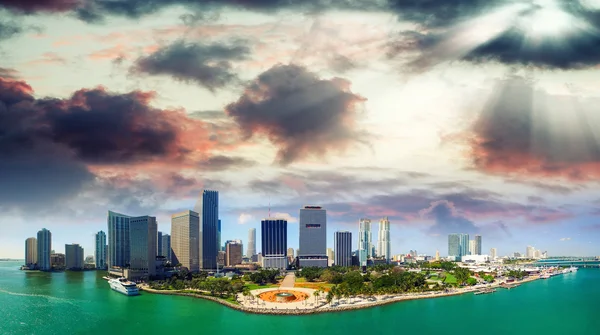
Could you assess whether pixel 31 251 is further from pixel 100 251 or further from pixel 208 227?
pixel 208 227

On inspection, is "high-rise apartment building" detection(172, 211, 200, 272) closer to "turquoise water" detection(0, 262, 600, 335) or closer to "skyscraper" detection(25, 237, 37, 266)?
"turquoise water" detection(0, 262, 600, 335)

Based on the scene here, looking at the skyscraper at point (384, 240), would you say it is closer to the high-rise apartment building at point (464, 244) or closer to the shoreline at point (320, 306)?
the high-rise apartment building at point (464, 244)

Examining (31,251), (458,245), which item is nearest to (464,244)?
(458,245)

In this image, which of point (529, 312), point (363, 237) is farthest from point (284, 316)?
point (363, 237)

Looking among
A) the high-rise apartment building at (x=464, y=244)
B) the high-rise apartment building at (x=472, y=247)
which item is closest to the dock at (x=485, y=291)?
the high-rise apartment building at (x=464, y=244)

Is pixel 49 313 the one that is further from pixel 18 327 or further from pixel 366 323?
pixel 366 323

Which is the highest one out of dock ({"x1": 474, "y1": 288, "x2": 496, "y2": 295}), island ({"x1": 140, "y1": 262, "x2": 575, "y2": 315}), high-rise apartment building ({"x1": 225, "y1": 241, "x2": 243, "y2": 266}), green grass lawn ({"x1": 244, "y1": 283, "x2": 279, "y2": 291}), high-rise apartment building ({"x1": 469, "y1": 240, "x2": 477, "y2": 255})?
island ({"x1": 140, "y1": 262, "x2": 575, "y2": 315})

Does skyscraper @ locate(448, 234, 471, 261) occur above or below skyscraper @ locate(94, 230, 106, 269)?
below

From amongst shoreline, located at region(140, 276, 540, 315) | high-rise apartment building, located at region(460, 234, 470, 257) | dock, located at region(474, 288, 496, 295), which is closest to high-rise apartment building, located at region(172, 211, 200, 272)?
shoreline, located at region(140, 276, 540, 315)
